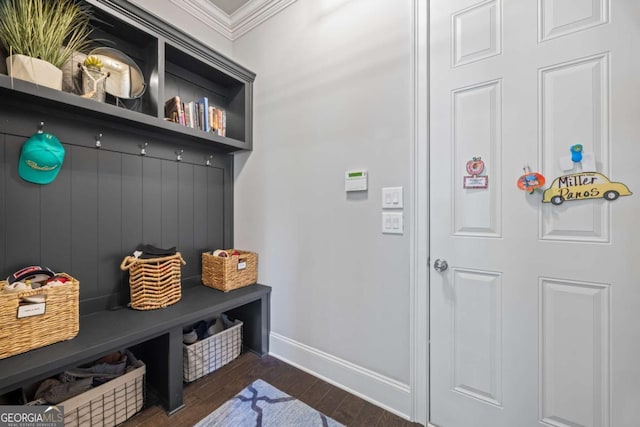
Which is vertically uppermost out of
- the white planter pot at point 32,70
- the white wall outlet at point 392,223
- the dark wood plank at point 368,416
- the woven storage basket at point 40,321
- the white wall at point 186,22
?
the white wall at point 186,22

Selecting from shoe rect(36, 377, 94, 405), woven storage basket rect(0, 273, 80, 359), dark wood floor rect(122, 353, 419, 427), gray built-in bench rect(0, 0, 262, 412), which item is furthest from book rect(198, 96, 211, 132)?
dark wood floor rect(122, 353, 419, 427)

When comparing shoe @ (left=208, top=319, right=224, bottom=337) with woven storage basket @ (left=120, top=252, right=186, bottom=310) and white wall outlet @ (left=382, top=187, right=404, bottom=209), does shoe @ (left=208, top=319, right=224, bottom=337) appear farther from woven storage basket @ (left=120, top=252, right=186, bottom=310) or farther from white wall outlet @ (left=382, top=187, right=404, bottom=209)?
white wall outlet @ (left=382, top=187, right=404, bottom=209)

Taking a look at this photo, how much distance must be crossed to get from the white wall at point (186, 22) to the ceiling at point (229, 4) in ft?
0.64

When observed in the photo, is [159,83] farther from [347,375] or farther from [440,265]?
[347,375]

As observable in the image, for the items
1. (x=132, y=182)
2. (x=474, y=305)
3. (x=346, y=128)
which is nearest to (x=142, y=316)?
(x=132, y=182)

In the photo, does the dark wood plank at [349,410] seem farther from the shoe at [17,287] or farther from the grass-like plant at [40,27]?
the grass-like plant at [40,27]

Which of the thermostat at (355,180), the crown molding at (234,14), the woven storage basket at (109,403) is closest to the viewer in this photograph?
the woven storage basket at (109,403)

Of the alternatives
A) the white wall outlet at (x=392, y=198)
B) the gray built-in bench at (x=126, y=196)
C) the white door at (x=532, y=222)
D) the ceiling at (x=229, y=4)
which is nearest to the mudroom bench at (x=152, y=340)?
the gray built-in bench at (x=126, y=196)

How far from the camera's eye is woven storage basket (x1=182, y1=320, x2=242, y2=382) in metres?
1.72

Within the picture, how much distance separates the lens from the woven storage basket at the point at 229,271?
196 centimetres

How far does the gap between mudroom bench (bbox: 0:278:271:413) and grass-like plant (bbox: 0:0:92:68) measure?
1.37 meters

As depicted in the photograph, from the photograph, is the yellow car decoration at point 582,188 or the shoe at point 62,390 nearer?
the yellow car decoration at point 582,188

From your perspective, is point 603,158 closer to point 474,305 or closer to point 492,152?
point 492,152

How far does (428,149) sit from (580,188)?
25.2 inches
